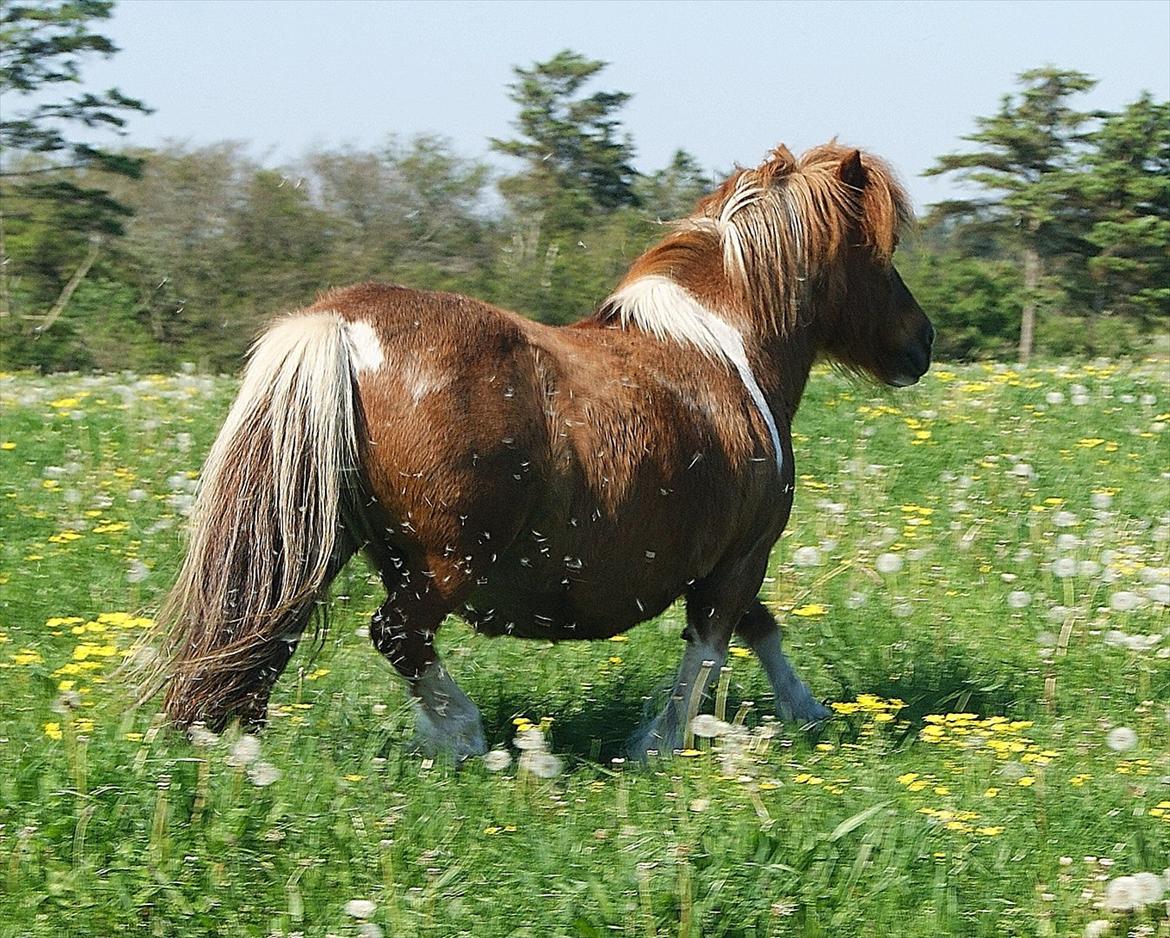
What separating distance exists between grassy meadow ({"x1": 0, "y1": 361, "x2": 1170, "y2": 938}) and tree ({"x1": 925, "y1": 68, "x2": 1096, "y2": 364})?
32.7m

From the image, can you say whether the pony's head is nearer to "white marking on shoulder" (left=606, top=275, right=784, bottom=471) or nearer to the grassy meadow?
"white marking on shoulder" (left=606, top=275, right=784, bottom=471)

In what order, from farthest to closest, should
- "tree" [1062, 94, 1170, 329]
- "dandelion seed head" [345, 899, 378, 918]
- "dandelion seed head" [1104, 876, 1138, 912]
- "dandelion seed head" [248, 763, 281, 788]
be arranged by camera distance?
"tree" [1062, 94, 1170, 329] → "dandelion seed head" [248, 763, 281, 788] → "dandelion seed head" [1104, 876, 1138, 912] → "dandelion seed head" [345, 899, 378, 918]

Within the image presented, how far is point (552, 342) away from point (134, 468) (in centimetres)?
401

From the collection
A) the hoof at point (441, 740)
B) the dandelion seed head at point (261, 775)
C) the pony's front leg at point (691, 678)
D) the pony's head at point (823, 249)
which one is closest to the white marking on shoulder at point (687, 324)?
the pony's head at point (823, 249)

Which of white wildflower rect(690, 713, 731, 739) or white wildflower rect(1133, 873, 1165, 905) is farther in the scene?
white wildflower rect(690, 713, 731, 739)

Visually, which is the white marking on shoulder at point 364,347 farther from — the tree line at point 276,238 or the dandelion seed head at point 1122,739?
the tree line at point 276,238

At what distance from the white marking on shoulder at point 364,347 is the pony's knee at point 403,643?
2.56ft

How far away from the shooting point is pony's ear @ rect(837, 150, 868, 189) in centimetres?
592

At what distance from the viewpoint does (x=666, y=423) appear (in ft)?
16.7

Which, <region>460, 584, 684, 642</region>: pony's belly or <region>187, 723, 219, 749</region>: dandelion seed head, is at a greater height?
<region>460, 584, 684, 642</region>: pony's belly

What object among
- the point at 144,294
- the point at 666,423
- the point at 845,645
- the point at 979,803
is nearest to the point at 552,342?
the point at 666,423

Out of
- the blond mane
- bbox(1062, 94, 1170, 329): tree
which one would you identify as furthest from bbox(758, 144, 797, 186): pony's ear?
bbox(1062, 94, 1170, 329): tree

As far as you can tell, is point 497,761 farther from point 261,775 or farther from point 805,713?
point 805,713

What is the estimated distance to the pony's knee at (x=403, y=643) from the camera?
4691 mm
